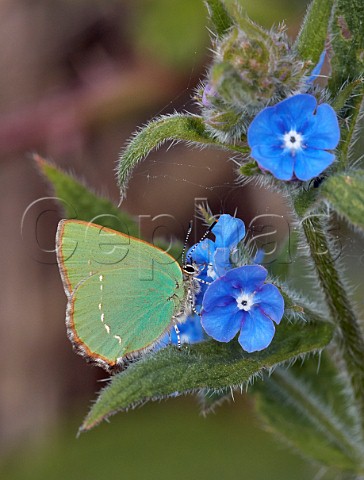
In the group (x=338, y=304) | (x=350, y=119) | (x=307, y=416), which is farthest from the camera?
(x=307, y=416)

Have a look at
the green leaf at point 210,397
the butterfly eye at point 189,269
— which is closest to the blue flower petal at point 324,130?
the butterfly eye at point 189,269

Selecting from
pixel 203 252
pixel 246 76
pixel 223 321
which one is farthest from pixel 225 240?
pixel 246 76

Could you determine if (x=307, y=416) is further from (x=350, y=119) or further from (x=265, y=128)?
(x=265, y=128)

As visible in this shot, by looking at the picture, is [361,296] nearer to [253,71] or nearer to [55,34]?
[253,71]

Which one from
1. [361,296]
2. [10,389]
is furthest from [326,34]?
[10,389]

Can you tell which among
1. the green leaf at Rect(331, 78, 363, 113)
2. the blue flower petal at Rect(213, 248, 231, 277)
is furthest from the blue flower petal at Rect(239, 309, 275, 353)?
the green leaf at Rect(331, 78, 363, 113)
